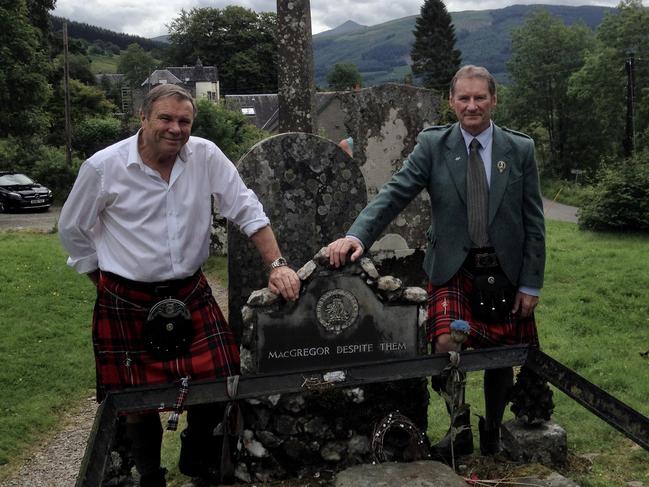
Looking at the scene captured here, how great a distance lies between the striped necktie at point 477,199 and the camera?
3.73 m

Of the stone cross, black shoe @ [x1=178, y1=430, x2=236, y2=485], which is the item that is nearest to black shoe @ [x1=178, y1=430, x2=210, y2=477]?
black shoe @ [x1=178, y1=430, x2=236, y2=485]

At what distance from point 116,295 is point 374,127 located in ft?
16.9

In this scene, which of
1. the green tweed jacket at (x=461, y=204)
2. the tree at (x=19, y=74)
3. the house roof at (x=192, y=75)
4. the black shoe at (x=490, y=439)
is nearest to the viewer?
the green tweed jacket at (x=461, y=204)

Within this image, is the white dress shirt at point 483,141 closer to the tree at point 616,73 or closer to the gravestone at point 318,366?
the gravestone at point 318,366

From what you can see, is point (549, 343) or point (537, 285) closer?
point (537, 285)

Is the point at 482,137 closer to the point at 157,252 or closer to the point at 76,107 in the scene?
the point at 157,252

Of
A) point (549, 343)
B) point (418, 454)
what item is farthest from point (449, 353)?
point (549, 343)

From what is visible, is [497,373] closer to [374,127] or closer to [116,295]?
A: [116,295]

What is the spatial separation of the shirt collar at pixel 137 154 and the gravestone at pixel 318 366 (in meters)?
0.76

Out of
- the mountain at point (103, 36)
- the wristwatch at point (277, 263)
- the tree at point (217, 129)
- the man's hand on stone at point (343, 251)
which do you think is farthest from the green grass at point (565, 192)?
the mountain at point (103, 36)

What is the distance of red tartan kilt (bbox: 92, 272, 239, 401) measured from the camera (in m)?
3.60

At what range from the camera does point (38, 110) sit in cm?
2689

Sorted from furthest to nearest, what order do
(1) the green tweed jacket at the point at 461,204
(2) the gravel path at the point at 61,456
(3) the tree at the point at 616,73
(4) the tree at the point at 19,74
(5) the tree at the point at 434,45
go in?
(5) the tree at the point at 434,45
(3) the tree at the point at 616,73
(4) the tree at the point at 19,74
(2) the gravel path at the point at 61,456
(1) the green tweed jacket at the point at 461,204

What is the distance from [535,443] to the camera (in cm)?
390
